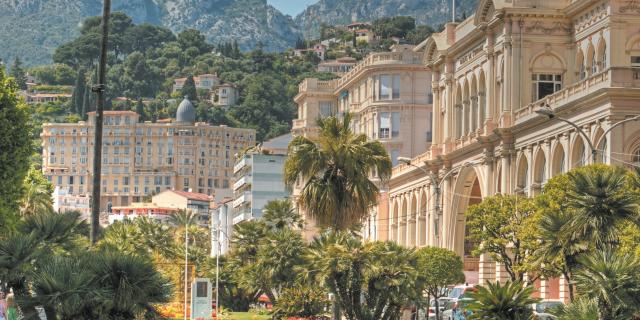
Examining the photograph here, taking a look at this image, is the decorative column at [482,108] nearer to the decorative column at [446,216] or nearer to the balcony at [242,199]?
the decorative column at [446,216]

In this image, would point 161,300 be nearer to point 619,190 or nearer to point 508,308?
point 508,308

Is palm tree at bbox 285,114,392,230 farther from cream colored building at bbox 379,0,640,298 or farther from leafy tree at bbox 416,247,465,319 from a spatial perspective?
leafy tree at bbox 416,247,465,319

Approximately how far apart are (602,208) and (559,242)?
8.76 ft

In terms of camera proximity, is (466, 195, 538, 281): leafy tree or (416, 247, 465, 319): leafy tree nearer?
(466, 195, 538, 281): leafy tree

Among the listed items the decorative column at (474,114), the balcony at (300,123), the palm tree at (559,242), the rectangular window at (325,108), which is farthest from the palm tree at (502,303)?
the balcony at (300,123)

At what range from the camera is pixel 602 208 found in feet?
151

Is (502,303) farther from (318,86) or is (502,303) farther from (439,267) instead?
(318,86)

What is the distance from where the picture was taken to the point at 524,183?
7844 cm

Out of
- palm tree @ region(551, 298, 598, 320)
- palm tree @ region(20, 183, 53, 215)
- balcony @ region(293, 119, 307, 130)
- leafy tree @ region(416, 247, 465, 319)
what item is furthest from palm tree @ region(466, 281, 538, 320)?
balcony @ region(293, 119, 307, 130)

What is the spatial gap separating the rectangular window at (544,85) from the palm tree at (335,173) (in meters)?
15.6

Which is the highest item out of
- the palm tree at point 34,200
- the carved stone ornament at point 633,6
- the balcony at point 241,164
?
the balcony at point 241,164

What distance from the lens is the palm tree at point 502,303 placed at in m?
38.2

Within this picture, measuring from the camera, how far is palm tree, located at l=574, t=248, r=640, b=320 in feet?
122

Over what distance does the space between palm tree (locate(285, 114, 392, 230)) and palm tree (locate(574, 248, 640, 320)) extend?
3029 centimetres
